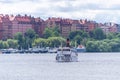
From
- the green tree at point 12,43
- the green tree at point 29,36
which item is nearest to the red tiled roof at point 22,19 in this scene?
the green tree at point 29,36

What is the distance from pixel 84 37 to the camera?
170000 mm

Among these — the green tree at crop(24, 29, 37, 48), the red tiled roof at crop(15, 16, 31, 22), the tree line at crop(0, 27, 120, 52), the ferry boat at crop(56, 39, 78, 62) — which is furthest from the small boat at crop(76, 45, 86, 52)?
the ferry boat at crop(56, 39, 78, 62)

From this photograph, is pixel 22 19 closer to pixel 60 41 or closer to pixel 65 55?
pixel 60 41

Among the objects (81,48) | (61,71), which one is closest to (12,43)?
(81,48)

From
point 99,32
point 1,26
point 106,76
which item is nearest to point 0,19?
point 1,26

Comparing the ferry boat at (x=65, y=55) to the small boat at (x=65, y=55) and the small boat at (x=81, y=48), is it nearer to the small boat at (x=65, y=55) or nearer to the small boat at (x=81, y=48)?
the small boat at (x=65, y=55)

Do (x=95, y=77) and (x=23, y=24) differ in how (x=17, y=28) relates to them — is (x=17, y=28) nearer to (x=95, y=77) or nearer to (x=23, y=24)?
(x=23, y=24)

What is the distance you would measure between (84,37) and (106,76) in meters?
111

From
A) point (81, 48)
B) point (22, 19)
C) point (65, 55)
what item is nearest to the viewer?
point (65, 55)

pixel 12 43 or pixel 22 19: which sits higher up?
pixel 22 19

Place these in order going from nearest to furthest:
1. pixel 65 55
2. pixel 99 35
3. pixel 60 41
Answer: pixel 65 55 → pixel 60 41 → pixel 99 35

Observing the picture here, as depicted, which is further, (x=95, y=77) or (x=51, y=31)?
(x=51, y=31)

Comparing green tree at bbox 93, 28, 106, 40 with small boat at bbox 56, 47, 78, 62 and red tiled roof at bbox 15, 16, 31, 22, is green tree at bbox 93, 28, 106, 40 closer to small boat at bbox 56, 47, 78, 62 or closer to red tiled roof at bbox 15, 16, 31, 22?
red tiled roof at bbox 15, 16, 31, 22

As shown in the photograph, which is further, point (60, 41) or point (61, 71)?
point (60, 41)
